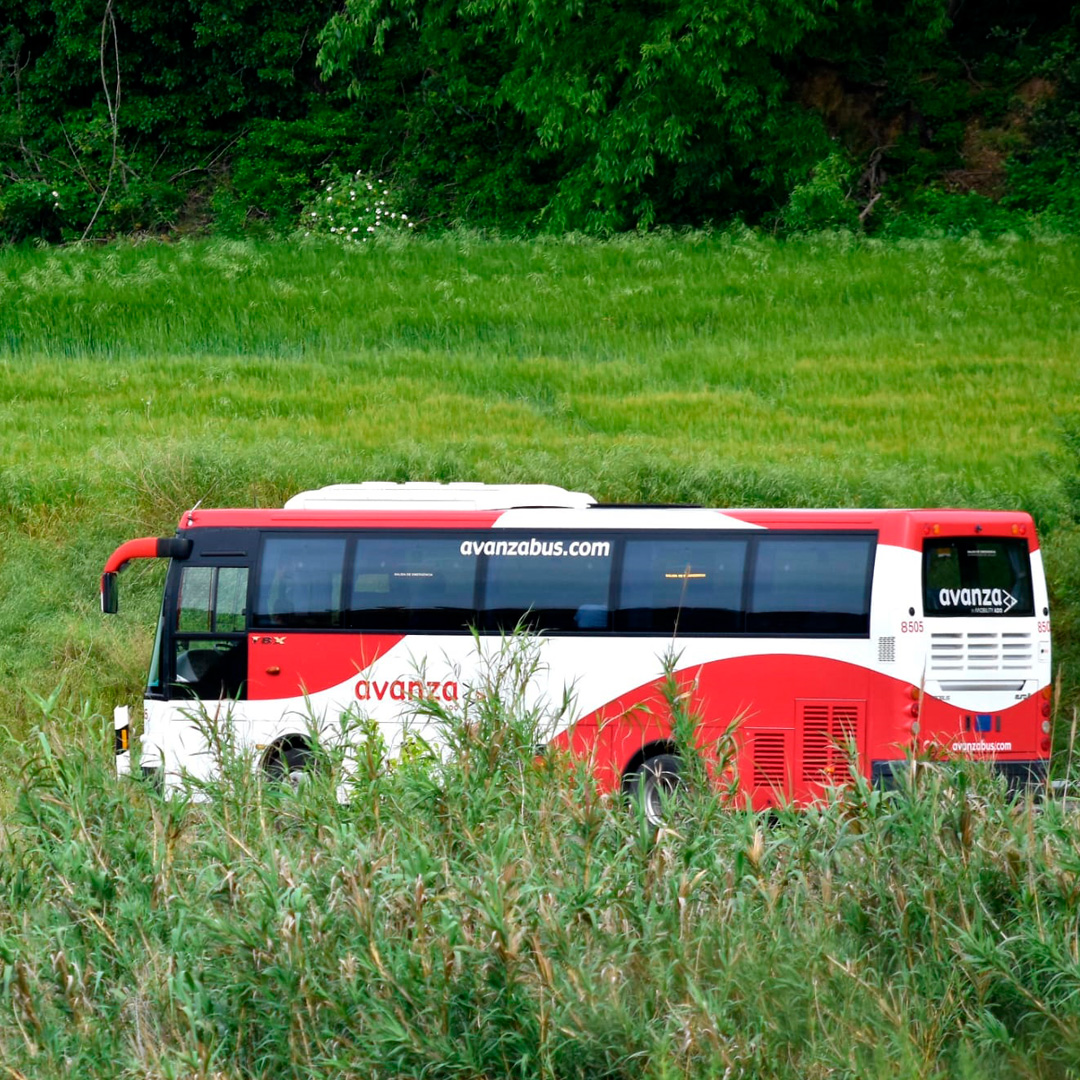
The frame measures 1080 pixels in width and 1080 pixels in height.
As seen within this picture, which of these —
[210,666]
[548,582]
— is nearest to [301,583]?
[210,666]

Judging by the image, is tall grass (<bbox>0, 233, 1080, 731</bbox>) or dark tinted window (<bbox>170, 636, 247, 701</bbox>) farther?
tall grass (<bbox>0, 233, 1080, 731</bbox>)

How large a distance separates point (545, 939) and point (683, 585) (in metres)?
7.04

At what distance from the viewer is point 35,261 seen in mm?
33281

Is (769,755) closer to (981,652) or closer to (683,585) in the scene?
(683,585)

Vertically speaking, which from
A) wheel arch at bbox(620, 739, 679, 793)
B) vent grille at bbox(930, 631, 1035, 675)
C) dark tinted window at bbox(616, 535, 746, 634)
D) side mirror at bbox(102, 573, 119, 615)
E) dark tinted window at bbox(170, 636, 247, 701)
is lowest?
wheel arch at bbox(620, 739, 679, 793)

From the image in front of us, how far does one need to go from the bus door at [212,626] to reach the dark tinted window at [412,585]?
1.09 m

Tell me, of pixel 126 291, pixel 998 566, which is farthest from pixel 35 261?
pixel 998 566

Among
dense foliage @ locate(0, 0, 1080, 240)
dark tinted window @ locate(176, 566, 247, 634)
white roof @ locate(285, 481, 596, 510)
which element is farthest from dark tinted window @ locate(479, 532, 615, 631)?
dense foliage @ locate(0, 0, 1080, 240)

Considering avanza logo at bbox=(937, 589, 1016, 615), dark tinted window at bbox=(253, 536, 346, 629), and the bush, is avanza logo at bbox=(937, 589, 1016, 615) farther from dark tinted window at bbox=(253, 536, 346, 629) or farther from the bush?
the bush

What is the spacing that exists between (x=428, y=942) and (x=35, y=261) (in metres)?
29.9

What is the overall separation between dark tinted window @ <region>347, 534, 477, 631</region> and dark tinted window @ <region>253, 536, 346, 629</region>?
18 centimetres

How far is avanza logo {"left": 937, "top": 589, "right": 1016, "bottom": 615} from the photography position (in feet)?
41.3

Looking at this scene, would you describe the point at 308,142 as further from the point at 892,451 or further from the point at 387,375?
the point at 892,451

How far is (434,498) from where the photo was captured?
1435cm
